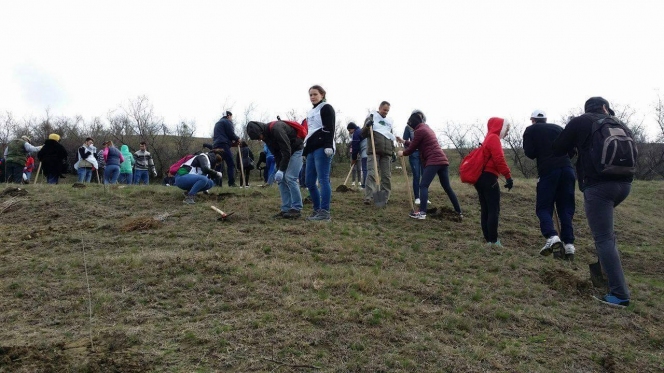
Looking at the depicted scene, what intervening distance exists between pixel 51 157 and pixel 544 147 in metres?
11.9

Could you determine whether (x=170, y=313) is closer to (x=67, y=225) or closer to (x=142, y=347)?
(x=142, y=347)

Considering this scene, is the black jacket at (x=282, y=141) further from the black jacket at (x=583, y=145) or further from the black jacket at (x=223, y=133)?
the black jacket at (x=583, y=145)

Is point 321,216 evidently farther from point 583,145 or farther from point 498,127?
point 583,145

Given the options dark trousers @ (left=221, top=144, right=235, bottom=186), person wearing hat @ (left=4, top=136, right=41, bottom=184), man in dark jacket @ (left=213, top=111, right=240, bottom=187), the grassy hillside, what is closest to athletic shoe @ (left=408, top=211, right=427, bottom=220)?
the grassy hillside

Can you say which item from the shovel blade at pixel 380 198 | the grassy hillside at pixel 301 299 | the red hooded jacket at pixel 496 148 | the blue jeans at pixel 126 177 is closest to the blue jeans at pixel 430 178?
the grassy hillside at pixel 301 299

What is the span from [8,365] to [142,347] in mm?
891

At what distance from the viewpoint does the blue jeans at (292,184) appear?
331 inches

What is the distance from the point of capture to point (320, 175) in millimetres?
8141

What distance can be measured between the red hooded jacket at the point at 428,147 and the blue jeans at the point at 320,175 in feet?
5.57

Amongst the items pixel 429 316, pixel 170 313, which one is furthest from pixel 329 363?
pixel 170 313

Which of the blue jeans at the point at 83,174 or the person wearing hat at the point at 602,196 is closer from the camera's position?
the person wearing hat at the point at 602,196

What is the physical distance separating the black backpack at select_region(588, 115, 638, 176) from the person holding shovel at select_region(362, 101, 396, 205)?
5.03 metres

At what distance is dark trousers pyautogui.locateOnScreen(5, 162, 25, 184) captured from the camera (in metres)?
A: 14.9

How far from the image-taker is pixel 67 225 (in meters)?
8.34
